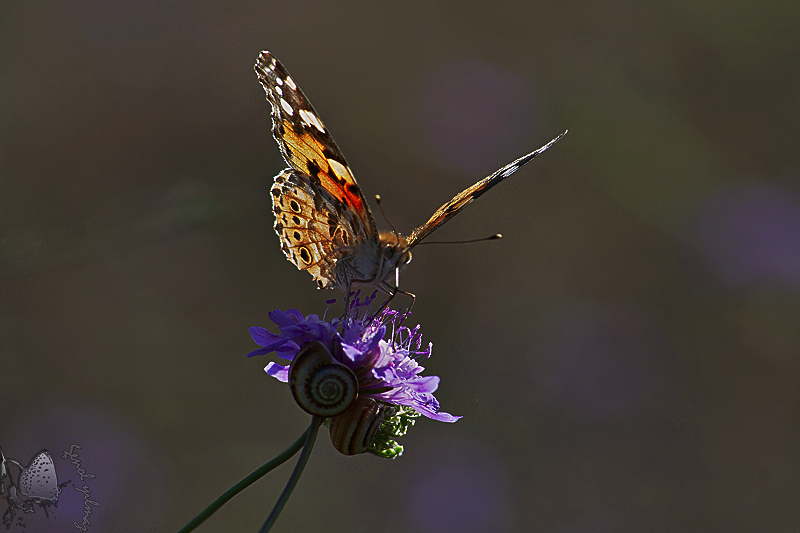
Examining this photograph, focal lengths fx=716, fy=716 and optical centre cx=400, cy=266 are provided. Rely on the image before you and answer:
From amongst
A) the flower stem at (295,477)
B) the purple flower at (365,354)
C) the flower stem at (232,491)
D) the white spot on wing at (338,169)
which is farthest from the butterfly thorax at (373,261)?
the flower stem at (232,491)

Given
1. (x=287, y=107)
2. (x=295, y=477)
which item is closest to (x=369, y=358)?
(x=295, y=477)

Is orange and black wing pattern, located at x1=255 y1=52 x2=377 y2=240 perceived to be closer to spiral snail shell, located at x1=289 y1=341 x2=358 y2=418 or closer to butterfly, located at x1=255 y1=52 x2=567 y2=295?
butterfly, located at x1=255 y1=52 x2=567 y2=295

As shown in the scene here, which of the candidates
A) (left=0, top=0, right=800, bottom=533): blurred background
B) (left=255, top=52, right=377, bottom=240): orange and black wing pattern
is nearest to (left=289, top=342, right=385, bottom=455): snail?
(left=255, top=52, right=377, bottom=240): orange and black wing pattern

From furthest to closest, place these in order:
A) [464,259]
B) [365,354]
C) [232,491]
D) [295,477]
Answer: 1. [464,259]
2. [365,354]
3. [295,477]
4. [232,491]

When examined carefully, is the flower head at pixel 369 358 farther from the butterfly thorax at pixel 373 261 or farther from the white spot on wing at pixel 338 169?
the white spot on wing at pixel 338 169

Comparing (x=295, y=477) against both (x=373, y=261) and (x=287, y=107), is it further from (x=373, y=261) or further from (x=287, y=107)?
(x=287, y=107)

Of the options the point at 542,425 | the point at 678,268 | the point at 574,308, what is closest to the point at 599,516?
the point at 542,425
